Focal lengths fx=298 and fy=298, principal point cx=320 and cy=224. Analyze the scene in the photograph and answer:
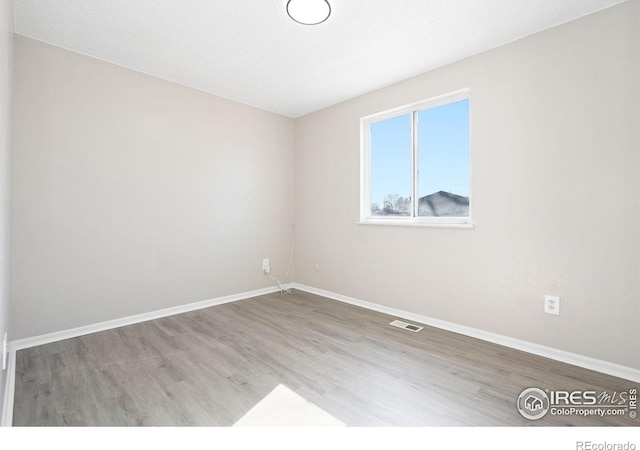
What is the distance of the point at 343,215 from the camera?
368 cm

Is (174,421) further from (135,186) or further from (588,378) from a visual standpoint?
(588,378)

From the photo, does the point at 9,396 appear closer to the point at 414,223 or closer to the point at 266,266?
the point at 266,266

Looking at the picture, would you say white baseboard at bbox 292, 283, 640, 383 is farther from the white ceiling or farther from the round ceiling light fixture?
the round ceiling light fixture

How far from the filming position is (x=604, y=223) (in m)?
1.98

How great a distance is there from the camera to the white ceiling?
6.61 ft

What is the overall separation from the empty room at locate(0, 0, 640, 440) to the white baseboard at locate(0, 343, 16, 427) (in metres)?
0.02

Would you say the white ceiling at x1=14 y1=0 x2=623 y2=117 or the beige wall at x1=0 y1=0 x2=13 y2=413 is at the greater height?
the white ceiling at x1=14 y1=0 x2=623 y2=117

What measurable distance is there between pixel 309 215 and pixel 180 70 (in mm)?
2201

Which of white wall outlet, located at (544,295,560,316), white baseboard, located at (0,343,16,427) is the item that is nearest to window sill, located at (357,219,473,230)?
white wall outlet, located at (544,295,560,316)

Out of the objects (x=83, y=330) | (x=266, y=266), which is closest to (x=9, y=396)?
(x=83, y=330)

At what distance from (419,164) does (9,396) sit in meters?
3.50

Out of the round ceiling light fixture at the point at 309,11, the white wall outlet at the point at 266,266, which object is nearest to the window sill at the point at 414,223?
the white wall outlet at the point at 266,266

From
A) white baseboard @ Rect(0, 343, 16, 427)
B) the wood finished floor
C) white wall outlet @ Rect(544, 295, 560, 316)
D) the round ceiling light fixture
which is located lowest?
the wood finished floor

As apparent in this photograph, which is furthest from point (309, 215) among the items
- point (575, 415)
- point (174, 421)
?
point (575, 415)
